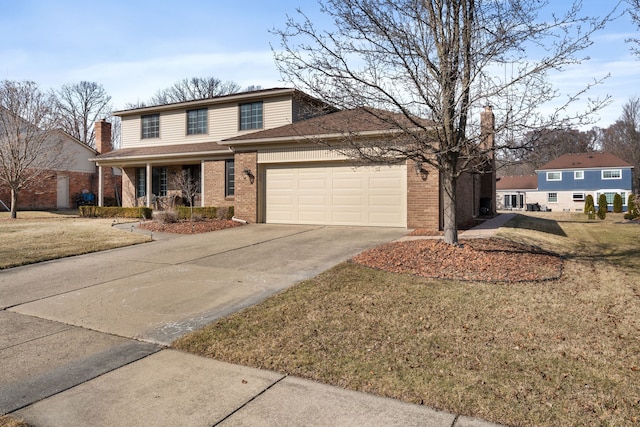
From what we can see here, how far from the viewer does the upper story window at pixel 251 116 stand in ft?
63.8

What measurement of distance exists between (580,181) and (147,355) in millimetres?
49690

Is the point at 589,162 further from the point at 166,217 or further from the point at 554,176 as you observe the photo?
the point at 166,217

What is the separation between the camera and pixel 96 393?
3.35 m

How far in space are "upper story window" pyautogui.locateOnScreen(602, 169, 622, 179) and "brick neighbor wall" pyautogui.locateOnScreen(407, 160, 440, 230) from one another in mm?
39167

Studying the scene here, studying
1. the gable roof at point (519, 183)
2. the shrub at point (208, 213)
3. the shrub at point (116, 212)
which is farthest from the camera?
the gable roof at point (519, 183)

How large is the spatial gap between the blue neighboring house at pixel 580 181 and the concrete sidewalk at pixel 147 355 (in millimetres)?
43922

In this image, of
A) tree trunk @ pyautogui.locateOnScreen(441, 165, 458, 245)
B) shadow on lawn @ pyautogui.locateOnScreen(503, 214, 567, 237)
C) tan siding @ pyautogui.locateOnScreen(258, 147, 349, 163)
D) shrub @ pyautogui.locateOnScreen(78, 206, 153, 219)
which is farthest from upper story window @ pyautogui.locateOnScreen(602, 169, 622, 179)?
shrub @ pyautogui.locateOnScreen(78, 206, 153, 219)

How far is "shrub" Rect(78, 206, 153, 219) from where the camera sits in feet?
60.6

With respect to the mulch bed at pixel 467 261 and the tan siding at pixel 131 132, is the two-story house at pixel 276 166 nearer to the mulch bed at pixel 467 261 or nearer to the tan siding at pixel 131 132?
the tan siding at pixel 131 132

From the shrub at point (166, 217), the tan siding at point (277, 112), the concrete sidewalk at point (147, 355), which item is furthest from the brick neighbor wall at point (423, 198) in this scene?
the shrub at point (166, 217)

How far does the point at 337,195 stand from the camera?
14203 millimetres

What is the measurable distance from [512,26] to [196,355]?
7.25 metres

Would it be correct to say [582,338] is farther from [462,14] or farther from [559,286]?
[462,14]

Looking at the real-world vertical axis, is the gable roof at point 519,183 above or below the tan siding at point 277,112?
below
